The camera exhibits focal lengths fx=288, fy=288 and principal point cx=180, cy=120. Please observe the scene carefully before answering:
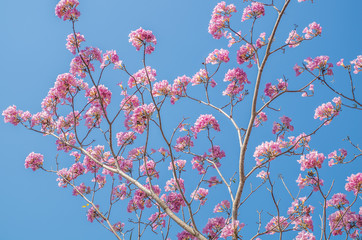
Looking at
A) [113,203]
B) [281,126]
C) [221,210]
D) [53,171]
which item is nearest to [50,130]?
[53,171]

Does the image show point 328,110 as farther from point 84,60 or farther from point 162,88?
point 84,60

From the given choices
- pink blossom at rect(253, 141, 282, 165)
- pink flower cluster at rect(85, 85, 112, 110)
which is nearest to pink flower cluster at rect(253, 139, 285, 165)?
pink blossom at rect(253, 141, 282, 165)

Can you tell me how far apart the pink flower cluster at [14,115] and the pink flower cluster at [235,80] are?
3.68 metres

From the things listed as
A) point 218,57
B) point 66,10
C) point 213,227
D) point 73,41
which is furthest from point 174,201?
point 66,10

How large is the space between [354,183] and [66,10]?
207 inches

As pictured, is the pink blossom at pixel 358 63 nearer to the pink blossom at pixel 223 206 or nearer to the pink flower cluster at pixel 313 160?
the pink flower cluster at pixel 313 160

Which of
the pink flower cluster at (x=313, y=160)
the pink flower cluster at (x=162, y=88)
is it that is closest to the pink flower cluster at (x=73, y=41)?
the pink flower cluster at (x=162, y=88)

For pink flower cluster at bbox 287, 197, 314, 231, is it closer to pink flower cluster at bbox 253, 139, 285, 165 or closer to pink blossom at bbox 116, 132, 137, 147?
pink flower cluster at bbox 253, 139, 285, 165

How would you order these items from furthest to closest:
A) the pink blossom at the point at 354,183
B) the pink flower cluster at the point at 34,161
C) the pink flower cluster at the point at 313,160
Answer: the pink flower cluster at the point at 34,161
the pink blossom at the point at 354,183
the pink flower cluster at the point at 313,160

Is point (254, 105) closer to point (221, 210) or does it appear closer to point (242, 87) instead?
point (242, 87)

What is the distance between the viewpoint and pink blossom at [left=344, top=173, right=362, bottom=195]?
4.56m

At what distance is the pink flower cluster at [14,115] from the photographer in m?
5.27

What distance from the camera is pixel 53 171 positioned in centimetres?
537

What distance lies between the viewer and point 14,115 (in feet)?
17.3
